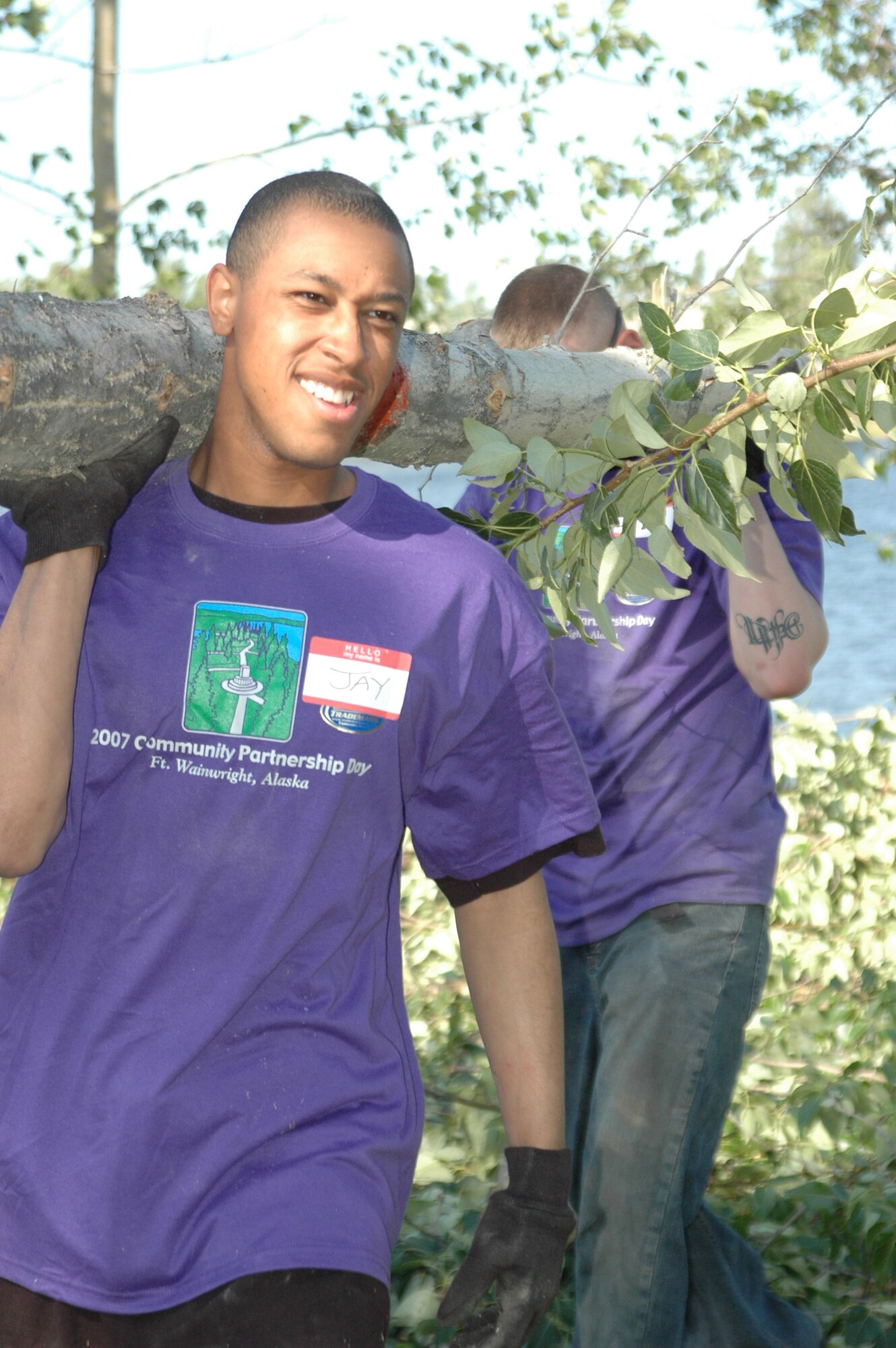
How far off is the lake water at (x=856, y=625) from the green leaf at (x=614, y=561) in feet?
2.95

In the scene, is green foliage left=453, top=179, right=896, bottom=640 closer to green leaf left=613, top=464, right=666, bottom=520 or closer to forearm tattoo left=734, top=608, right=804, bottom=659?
green leaf left=613, top=464, right=666, bottom=520

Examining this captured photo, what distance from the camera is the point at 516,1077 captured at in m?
2.17

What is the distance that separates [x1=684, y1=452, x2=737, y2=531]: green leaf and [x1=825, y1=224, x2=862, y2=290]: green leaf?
25 cm

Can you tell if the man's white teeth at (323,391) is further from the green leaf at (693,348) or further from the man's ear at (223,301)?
the green leaf at (693,348)

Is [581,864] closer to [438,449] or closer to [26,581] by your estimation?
[438,449]

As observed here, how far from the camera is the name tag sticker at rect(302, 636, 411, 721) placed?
1959mm

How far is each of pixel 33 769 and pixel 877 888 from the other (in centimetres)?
480

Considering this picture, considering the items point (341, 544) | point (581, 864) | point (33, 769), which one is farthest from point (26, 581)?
point (581, 864)

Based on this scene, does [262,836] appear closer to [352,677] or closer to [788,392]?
[352,677]

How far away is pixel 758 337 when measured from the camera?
150cm

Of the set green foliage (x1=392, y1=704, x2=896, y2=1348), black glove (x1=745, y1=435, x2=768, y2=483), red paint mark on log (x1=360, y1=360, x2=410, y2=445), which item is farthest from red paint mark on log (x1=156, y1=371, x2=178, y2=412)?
green foliage (x1=392, y1=704, x2=896, y2=1348)

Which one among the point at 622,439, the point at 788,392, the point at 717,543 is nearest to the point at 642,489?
the point at 622,439

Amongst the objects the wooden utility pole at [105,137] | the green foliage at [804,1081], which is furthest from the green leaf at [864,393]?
the wooden utility pole at [105,137]

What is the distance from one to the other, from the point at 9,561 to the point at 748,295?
1.08 meters
